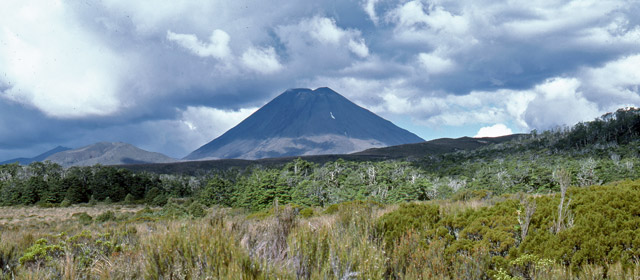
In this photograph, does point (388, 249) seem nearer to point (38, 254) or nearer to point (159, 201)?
point (38, 254)

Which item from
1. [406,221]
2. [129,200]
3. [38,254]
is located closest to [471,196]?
[406,221]

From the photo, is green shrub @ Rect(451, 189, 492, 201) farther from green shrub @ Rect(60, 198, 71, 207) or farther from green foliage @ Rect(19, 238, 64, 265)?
green shrub @ Rect(60, 198, 71, 207)

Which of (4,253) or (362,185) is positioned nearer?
(4,253)

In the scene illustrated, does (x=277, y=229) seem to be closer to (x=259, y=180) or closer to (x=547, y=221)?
(x=547, y=221)

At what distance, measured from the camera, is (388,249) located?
250 inches

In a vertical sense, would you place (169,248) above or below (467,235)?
above

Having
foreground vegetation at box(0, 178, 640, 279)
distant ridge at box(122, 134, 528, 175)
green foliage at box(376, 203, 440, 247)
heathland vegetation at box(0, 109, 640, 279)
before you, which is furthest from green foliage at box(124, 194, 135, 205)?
distant ridge at box(122, 134, 528, 175)

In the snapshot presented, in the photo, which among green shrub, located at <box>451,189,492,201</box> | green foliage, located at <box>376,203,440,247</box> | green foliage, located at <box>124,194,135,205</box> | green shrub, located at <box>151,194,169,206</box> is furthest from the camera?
green foliage, located at <box>124,194,135,205</box>

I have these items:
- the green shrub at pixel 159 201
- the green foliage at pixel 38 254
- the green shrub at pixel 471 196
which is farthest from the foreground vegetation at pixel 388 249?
the green shrub at pixel 159 201

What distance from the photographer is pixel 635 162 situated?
4172cm

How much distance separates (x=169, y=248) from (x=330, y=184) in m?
37.8

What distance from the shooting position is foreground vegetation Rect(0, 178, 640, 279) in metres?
4.15

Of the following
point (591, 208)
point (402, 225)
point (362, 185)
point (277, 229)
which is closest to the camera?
point (277, 229)

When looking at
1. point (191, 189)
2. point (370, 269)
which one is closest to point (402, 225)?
point (370, 269)
